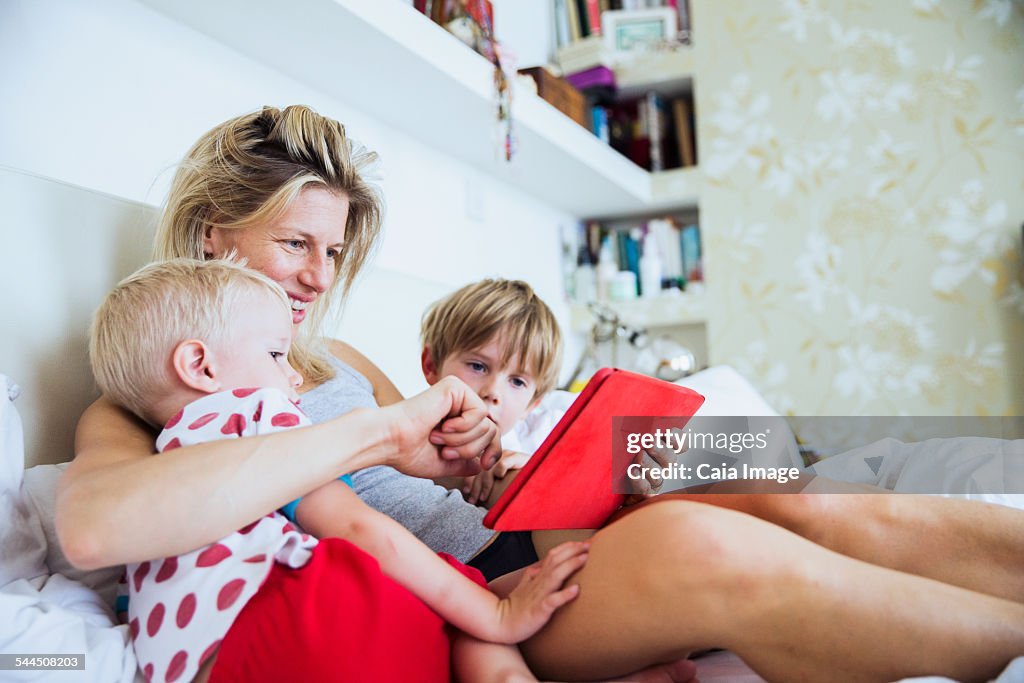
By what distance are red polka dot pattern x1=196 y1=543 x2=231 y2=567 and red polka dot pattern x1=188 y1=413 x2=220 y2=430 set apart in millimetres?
135

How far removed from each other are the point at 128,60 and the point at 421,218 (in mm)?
905

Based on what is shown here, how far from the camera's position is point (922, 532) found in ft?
2.88

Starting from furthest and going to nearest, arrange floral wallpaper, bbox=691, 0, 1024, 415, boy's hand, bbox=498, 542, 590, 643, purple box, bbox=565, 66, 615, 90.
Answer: purple box, bbox=565, 66, 615, 90 → floral wallpaper, bbox=691, 0, 1024, 415 → boy's hand, bbox=498, 542, 590, 643

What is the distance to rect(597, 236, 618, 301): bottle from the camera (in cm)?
309

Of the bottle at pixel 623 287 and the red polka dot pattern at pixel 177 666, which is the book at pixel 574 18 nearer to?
the bottle at pixel 623 287

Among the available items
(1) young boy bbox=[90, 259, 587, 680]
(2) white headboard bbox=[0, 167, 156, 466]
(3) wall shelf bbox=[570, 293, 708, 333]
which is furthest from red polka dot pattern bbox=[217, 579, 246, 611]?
(3) wall shelf bbox=[570, 293, 708, 333]

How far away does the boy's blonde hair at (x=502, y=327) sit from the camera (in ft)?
4.83

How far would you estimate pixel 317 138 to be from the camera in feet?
4.21

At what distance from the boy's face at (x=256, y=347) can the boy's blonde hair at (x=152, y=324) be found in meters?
0.01

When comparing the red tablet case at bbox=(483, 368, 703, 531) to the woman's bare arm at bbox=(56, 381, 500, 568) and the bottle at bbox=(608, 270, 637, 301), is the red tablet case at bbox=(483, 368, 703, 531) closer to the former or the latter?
the woman's bare arm at bbox=(56, 381, 500, 568)

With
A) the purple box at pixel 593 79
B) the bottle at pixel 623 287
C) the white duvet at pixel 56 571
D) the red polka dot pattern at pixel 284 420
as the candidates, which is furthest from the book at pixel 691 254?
the red polka dot pattern at pixel 284 420

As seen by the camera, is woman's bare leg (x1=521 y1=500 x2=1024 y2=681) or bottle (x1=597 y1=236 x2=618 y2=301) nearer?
woman's bare leg (x1=521 y1=500 x2=1024 y2=681)

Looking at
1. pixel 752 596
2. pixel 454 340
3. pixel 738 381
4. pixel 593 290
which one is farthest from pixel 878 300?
pixel 752 596

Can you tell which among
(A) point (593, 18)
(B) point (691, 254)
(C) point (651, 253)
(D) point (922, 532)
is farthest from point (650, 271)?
(D) point (922, 532)
